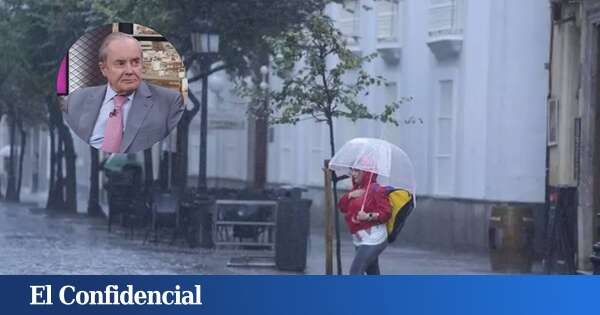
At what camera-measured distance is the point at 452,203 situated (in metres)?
34.2

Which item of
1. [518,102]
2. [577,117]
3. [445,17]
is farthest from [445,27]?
[577,117]

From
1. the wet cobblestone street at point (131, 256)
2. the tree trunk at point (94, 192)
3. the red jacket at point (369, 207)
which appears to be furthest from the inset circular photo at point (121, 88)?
the tree trunk at point (94, 192)

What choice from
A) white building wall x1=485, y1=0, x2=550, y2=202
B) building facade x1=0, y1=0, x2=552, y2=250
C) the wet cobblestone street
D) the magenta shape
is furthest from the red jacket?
white building wall x1=485, y1=0, x2=550, y2=202

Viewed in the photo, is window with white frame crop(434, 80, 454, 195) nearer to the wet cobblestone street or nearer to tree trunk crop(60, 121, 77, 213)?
the wet cobblestone street

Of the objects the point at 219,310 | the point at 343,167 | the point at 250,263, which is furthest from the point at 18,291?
the point at 250,263

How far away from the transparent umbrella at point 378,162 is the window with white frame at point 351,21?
20007mm

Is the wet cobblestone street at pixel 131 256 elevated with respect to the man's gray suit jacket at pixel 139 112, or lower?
lower

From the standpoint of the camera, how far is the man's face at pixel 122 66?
14.8 m

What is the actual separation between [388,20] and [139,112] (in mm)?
23209

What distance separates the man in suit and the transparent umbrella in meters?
3.02

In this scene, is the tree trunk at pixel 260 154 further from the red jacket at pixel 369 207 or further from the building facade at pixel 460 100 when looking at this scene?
the red jacket at pixel 369 207

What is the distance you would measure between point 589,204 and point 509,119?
6394 millimetres

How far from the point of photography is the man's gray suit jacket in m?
14.9

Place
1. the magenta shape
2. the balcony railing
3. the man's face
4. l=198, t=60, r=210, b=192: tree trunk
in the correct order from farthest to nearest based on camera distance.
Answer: the balcony railing < l=198, t=60, r=210, b=192: tree trunk < the magenta shape < the man's face
